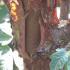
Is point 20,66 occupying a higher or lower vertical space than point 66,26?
lower

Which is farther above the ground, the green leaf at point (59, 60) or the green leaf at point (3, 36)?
the green leaf at point (3, 36)

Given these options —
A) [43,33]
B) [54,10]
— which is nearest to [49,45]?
[43,33]

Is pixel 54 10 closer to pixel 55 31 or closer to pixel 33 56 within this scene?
pixel 55 31

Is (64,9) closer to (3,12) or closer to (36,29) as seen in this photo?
(36,29)

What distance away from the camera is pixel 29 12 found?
107cm

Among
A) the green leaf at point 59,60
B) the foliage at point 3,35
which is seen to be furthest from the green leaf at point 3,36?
the green leaf at point 59,60

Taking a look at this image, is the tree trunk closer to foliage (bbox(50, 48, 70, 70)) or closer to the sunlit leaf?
foliage (bbox(50, 48, 70, 70))

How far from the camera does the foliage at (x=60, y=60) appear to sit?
3.29ft

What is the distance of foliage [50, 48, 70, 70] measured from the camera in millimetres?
1004

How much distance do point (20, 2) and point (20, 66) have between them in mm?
312

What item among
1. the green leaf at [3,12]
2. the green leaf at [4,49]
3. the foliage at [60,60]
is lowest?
the foliage at [60,60]

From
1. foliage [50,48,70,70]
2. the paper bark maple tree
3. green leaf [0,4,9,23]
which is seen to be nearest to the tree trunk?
the paper bark maple tree

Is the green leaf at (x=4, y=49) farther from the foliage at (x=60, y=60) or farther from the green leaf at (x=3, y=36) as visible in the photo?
the foliage at (x=60, y=60)

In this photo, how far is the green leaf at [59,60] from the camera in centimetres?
100
